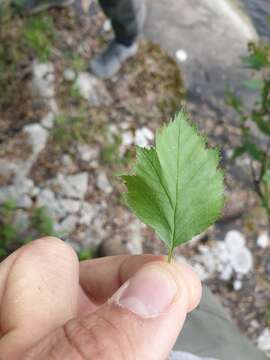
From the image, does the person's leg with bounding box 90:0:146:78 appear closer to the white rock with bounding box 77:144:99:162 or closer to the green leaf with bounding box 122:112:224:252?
the white rock with bounding box 77:144:99:162

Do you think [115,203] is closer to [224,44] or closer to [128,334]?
[224,44]

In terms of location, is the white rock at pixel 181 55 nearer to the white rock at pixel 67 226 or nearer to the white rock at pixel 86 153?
the white rock at pixel 86 153

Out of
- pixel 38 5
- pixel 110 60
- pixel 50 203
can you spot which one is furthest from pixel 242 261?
pixel 38 5

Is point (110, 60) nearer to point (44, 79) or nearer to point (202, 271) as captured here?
point (44, 79)

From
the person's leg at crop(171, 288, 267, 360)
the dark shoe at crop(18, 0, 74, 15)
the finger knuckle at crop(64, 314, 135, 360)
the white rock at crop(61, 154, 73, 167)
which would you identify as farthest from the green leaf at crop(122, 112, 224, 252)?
the dark shoe at crop(18, 0, 74, 15)

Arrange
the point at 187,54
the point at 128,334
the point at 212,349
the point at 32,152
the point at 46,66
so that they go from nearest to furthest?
the point at 128,334 < the point at 212,349 < the point at 32,152 < the point at 46,66 < the point at 187,54

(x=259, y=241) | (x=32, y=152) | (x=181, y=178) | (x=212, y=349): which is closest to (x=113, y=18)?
(x=32, y=152)

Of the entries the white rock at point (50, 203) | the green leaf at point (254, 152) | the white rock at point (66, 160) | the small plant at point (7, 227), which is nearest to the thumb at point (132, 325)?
the green leaf at point (254, 152)
